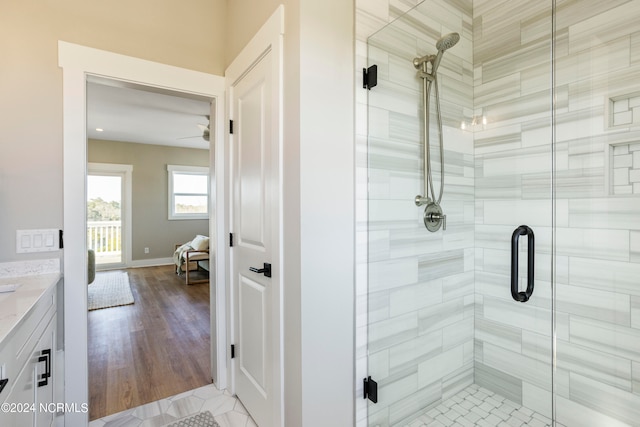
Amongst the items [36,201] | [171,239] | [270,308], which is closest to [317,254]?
[270,308]

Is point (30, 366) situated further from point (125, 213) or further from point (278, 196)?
point (125, 213)

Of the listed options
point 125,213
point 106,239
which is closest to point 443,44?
point 125,213

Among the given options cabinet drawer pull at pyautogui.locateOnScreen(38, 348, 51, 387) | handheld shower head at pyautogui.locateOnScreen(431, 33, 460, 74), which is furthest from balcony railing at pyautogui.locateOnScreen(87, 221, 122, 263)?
handheld shower head at pyautogui.locateOnScreen(431, 33, 460, 74)

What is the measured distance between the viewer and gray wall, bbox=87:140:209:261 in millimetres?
6445

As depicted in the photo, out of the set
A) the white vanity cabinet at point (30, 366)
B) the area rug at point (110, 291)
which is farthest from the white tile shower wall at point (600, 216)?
the area rug at point (110, 291)

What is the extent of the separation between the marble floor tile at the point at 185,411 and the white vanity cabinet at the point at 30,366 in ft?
1.40

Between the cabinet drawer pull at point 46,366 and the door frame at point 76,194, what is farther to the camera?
the door frame at point 76,194

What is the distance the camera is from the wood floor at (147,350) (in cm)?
215

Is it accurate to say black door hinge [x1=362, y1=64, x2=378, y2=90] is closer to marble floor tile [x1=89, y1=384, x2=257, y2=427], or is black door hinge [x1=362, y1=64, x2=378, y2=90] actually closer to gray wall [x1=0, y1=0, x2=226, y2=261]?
gray wall [x1=0, y1=0, x2=226, y2=261]

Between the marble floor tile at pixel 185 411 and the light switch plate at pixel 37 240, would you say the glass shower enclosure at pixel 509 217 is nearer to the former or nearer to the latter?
the marble floor tile at pixel 185 411

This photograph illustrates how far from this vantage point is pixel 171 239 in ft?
22.8

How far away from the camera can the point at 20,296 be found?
1254mm

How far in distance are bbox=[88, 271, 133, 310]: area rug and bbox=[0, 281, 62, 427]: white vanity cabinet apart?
2.89 m

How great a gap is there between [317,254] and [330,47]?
3.06 feet
